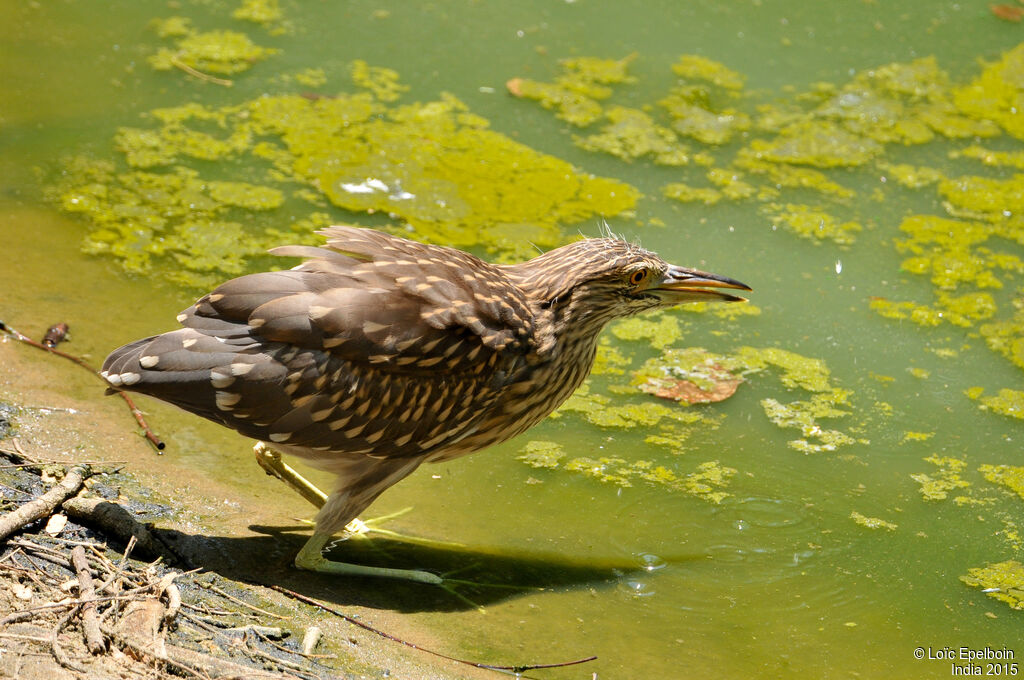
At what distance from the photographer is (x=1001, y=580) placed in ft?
15.8

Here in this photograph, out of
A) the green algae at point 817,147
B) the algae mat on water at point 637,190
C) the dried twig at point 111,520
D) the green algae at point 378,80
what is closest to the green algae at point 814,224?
the algae mat on water at point 637,190

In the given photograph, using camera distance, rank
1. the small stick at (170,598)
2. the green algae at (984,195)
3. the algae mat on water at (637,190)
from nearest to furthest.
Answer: the small stick at (170,598) < the algae mat on water at (637,190) < the green algae at (984,195)

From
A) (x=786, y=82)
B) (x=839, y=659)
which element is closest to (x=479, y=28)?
(x=786, y=82)

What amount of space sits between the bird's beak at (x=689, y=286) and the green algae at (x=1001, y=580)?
156 centimetres

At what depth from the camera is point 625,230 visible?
6.86 m

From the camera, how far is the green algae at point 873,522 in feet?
16.8

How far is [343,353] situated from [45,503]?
3.89ft

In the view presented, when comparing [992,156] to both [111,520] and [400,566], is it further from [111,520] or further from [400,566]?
[111,520]

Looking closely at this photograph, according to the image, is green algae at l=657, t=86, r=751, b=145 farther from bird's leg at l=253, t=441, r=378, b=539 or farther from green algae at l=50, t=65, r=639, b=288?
bird's leg at l=253, t=441, r=378, b=539

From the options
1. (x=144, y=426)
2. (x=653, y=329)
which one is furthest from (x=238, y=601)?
(x=653, y=329)

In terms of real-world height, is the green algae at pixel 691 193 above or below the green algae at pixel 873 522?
above

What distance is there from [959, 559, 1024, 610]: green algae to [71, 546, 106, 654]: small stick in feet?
11.5

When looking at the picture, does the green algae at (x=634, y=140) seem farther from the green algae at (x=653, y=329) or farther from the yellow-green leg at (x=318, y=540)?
the yellow-green leg at (x=318, y=540)

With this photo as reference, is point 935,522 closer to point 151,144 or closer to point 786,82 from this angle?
point 786,82
